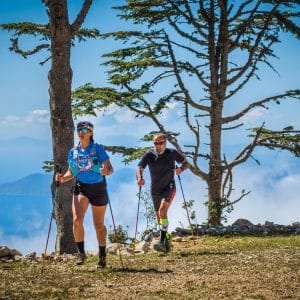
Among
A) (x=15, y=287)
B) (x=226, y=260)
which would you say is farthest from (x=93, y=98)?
(x=15, y=287)

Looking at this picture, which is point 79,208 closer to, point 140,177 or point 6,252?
point 140,177

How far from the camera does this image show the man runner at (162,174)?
12.1 metres

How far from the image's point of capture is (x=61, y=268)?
33.7 ft

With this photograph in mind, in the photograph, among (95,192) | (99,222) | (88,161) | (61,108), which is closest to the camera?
(88,161)

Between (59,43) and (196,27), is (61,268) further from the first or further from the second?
(196,27)

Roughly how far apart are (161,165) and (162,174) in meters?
0.20

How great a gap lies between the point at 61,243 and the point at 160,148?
15.6ft

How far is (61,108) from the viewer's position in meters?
15.0

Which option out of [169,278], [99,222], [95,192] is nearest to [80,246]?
[99,222]

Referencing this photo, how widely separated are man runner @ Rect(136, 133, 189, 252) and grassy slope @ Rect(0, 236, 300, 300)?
79cm

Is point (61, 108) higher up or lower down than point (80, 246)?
higher up

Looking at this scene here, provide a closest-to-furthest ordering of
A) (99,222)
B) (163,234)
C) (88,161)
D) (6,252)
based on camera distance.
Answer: (88,161), (99,222), (163,234), (6,252)

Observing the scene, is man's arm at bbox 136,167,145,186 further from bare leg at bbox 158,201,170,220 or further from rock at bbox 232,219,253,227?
rock at bbox 232,219,253,227

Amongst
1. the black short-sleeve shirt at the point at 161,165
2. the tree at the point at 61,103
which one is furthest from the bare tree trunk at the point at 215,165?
the black short-sleeve shirt at the point at 161,165
